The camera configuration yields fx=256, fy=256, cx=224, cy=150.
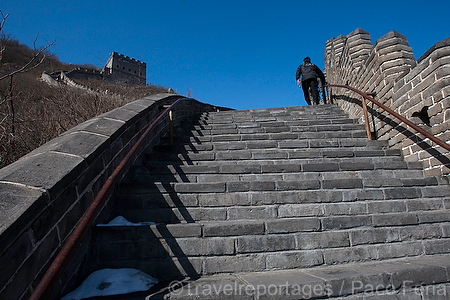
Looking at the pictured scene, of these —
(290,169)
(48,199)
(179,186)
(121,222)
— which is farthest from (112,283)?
(290,169)

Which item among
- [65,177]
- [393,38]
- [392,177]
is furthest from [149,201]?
[393,38]

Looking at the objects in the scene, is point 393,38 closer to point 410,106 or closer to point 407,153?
point 410,106

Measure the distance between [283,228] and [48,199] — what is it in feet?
6.12

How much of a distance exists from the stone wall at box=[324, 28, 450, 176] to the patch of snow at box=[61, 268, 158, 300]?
3596mm

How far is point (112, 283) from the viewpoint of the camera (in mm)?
1861

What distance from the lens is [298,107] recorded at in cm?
654

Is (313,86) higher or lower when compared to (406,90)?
higher

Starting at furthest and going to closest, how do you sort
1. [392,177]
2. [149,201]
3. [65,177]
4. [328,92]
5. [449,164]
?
[328,92]
[392,177]
[449,164]
[149,201]
[65,177]

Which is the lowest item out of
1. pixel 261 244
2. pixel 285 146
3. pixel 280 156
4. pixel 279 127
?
pixel 261 244

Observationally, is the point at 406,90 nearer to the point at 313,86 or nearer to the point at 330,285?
the point at 330,285

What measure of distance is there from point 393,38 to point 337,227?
3660 mm

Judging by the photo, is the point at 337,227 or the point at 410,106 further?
the point at 410,106

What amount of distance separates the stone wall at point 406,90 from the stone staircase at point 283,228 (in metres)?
0.29

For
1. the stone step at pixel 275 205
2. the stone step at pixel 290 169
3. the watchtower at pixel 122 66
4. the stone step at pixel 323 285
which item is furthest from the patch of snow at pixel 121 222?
the watchtower at pixel 122 66
